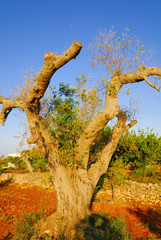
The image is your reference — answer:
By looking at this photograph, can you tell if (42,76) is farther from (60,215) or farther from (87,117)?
(60,215)

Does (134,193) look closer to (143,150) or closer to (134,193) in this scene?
(134,193)

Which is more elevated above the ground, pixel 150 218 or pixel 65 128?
pixel 65 128

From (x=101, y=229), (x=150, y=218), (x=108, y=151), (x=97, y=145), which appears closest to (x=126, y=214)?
(x=150, y=218)

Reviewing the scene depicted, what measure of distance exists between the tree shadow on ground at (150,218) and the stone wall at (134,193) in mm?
1549

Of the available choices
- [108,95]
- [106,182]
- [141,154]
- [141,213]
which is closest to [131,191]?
[106,182]

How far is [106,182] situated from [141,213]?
12.6ft

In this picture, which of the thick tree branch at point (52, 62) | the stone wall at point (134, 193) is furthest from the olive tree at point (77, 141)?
the stone wall at point (134, 193)

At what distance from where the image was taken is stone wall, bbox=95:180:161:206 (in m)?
13.1

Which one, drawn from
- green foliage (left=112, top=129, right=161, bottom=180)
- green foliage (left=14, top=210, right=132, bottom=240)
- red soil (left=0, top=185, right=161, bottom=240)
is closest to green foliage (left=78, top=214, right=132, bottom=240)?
green foliage (left=14, top=210, right=132, bottom=240)

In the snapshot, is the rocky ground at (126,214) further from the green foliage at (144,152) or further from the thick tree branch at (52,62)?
the thick tree branch at (52,62)

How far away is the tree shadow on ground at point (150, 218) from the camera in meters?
8.14

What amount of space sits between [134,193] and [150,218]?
374 cm

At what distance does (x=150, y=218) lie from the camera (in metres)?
9.81

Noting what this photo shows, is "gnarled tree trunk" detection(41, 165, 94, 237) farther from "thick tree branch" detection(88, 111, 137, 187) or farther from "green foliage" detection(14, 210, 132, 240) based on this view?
"thick tree branch" detection(88, 111, 137, 187)
